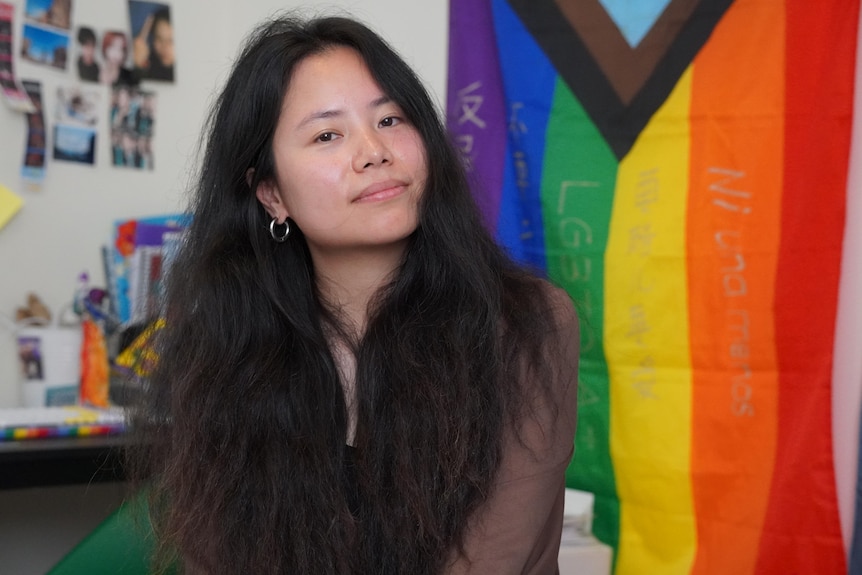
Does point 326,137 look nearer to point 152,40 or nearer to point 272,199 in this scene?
point 272,199

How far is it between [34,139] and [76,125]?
0.11 metres

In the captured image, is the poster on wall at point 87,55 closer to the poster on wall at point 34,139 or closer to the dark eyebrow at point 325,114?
the poster on wall at point 34,139

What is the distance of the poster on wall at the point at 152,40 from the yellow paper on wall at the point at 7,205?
460mm

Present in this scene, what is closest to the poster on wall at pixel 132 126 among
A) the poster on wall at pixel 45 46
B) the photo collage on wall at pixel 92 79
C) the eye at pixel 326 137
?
the photo collage on wall at pixel 92 79

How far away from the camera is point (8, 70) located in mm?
2307

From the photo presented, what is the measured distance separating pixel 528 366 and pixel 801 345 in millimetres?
590

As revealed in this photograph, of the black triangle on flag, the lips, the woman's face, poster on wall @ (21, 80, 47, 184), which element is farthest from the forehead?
poster on wall @ (21, 80, 47, 184)

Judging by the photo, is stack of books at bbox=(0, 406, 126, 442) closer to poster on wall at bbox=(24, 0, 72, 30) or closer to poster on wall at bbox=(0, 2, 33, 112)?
poster on wall at bbox=(0, 2, 33, 112)

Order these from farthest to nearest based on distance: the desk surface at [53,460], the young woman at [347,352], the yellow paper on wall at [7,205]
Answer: the yellow paper on wall at [7,205] → the desk surface at [53,460] → the young woman at [347,352]

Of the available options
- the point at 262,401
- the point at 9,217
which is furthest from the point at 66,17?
the point at 262,401

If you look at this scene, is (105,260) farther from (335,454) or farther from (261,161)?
(335,454)

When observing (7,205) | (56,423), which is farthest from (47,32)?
(56,423)

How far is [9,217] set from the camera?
2.30 metres

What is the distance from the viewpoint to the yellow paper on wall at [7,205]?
2295 mm
